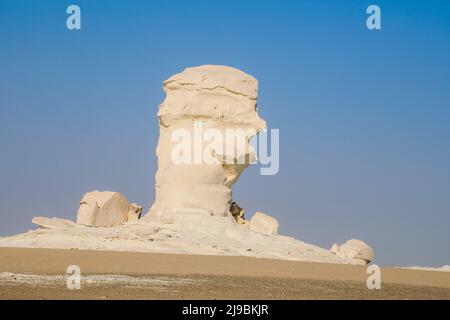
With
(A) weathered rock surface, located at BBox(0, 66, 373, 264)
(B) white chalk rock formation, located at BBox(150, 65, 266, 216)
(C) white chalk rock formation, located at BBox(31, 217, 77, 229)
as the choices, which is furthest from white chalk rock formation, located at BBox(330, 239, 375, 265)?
(C) white chalk rock formation, located at BBox(31, 217, 77, 229)

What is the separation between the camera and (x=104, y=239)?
97.9ft

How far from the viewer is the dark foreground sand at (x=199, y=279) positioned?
16.7m

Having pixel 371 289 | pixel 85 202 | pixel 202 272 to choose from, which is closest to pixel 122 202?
pixel 85 202

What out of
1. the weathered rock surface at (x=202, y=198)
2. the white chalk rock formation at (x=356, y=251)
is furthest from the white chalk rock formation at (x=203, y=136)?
the white chalk rock formation at (x=356, y=251)

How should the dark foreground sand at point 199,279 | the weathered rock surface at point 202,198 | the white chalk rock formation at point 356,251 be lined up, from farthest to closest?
the white chalk rock formation at point 356,251 → the weathered rock surface at point 202,198 → the dark foreground sand at point 199,279

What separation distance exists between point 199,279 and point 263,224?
15.8 meters

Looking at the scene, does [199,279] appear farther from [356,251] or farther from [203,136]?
[356,251]

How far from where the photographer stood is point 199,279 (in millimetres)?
20938

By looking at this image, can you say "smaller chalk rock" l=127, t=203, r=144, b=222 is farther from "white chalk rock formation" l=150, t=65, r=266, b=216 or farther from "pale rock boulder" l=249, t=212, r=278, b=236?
"pale rock boulder" l=249, t=212, r=278, b=236

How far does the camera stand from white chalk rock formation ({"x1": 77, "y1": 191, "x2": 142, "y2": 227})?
107 ft

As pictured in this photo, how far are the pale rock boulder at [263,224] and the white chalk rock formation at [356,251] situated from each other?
116 inches

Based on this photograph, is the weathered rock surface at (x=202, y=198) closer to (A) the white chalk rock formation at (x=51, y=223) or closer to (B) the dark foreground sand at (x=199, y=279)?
(A) the white chalk rock formation at (x=51, y=223)
